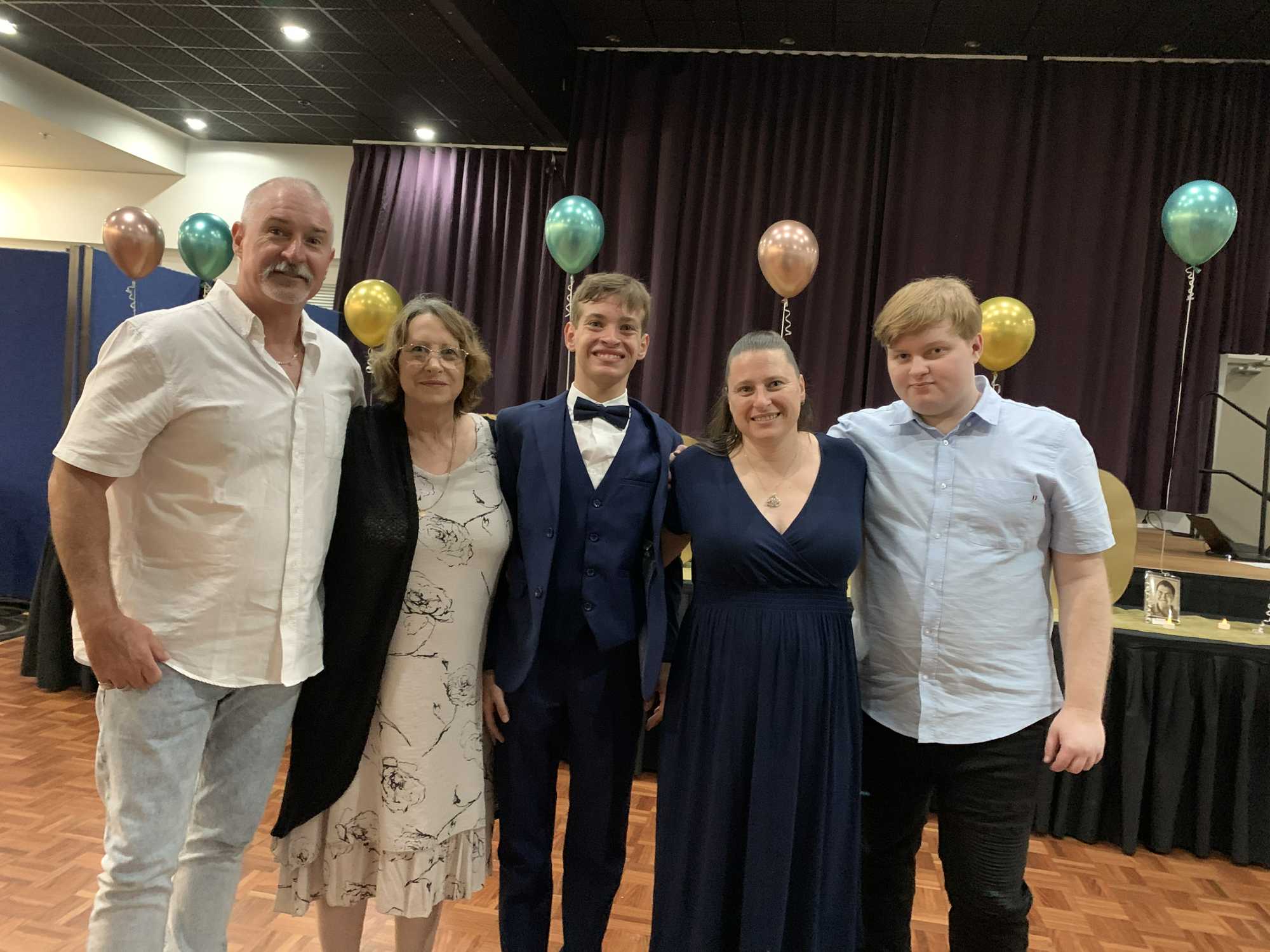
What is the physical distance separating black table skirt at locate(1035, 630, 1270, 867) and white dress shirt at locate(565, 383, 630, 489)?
214 cm

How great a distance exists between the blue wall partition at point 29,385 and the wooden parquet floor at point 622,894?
2.27 m

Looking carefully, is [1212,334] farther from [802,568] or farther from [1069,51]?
[802,568]

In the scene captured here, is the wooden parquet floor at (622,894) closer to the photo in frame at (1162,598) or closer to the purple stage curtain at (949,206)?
the photo in frame at (1162,598)

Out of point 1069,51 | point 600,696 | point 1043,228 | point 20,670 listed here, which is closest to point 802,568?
point 600,696

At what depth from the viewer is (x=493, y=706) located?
186cm

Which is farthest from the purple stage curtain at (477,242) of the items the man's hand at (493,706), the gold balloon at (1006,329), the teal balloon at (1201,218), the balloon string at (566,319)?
the man's hand at (493,706)

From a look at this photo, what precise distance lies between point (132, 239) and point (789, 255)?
12.3 ft

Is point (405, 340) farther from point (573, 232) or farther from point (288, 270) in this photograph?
point (573, 232)

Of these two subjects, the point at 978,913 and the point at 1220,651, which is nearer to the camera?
the point at 978,913

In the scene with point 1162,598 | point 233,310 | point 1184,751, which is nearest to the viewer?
point 233,310

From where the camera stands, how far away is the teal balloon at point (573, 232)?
5434mm

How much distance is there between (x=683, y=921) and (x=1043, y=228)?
18.7 ft

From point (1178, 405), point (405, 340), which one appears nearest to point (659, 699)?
point (405, 340)

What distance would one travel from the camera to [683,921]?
69.1 inches
